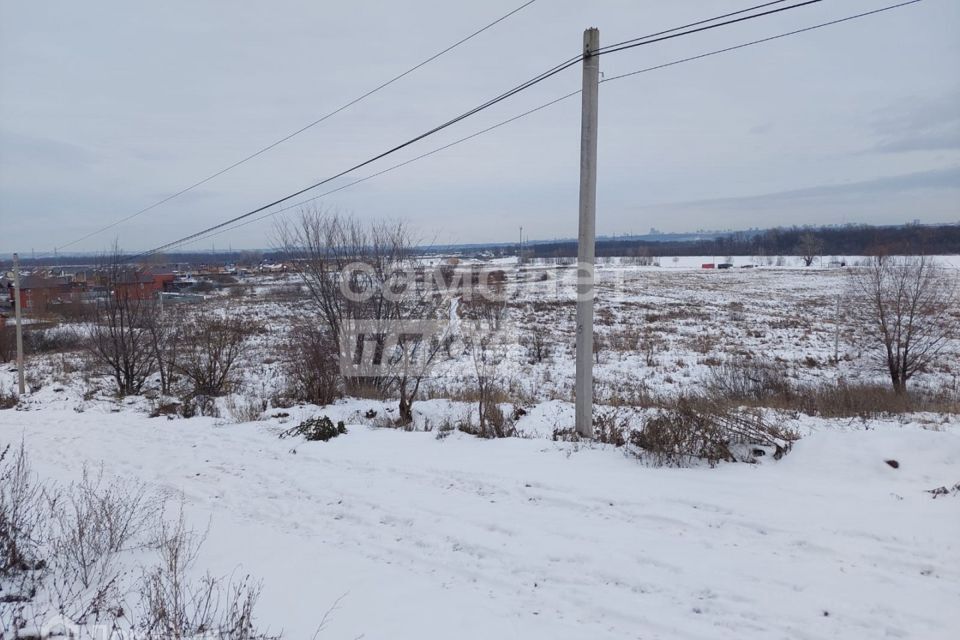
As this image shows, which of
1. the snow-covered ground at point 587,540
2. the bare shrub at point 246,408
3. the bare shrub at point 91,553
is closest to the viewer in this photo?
the snow-covered ground at point 587,540

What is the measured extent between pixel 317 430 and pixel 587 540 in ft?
16.0

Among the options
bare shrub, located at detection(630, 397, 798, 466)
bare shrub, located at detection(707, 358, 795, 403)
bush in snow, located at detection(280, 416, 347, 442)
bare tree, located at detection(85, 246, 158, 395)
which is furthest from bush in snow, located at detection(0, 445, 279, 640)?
bare tree, located at detection(85, 246, 158, 395)

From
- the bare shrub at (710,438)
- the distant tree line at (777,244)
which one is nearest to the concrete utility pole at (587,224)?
the bare shrub at (710,438)

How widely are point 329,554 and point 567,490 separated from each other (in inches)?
93.5

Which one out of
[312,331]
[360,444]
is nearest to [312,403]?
[312,331]

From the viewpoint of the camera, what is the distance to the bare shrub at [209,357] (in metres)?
13.6

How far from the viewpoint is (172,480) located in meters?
6.65

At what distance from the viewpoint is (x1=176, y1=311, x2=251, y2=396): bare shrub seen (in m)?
13.6

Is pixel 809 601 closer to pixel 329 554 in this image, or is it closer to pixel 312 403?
pixel 329 554

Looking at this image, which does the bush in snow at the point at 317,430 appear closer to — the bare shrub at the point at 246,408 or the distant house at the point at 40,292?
the bare shrub at the point at 246,408

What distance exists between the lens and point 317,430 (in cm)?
800

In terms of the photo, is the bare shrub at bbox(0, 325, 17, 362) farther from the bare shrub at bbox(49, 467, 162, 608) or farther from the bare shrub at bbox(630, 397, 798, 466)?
the bare shrub at bbox(630, 397, 798, 466)

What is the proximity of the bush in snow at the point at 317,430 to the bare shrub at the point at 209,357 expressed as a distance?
6.14 metres

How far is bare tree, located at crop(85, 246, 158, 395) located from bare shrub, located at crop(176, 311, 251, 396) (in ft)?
5.07
